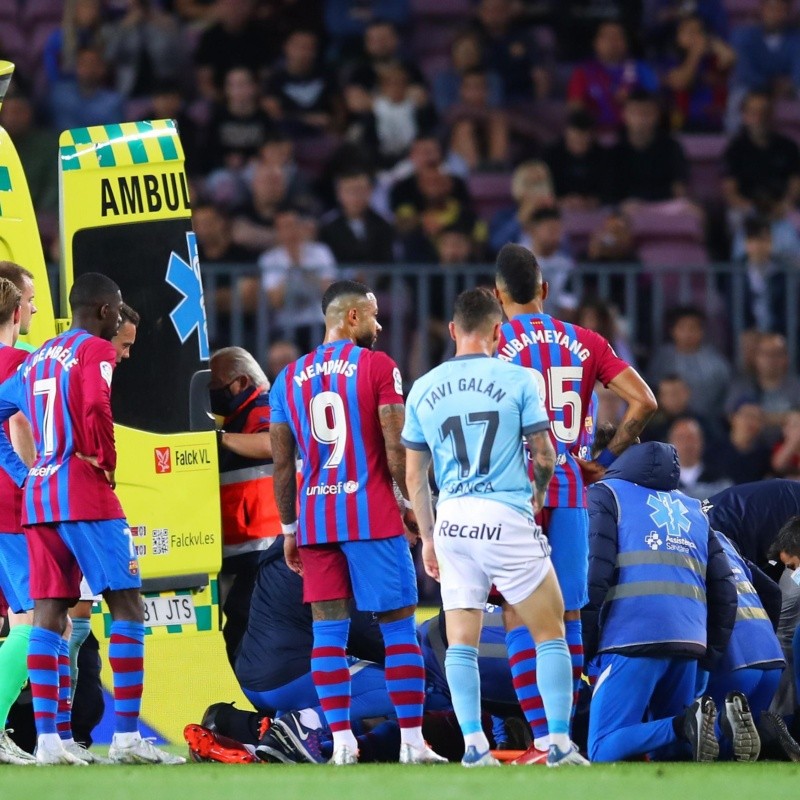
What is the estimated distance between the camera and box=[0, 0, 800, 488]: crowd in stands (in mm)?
13266

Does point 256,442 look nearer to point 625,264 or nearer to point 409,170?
point 625,264

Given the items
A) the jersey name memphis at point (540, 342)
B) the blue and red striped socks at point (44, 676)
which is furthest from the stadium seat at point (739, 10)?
the blue and red striped socks at point (44, 676)

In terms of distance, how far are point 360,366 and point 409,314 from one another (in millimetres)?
5538

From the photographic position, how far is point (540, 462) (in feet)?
23.4

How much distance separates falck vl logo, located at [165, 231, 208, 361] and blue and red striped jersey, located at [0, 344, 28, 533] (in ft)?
3.89

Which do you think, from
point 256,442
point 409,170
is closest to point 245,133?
point 409,170

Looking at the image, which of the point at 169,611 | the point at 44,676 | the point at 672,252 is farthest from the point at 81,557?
the point at 672,252

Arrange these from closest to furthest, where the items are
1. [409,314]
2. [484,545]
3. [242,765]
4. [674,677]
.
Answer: [484,545], [242,765], [674,677], [409,314]

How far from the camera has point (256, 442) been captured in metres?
9.17

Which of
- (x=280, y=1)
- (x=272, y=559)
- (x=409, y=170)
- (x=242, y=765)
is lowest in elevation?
(x=242, y=765)

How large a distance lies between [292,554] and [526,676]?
1.18 metres

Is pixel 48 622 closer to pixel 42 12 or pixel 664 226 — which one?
pixel 664 226

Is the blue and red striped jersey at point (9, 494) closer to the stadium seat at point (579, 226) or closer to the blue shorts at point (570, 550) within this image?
the blue shorts at point (570, 550)

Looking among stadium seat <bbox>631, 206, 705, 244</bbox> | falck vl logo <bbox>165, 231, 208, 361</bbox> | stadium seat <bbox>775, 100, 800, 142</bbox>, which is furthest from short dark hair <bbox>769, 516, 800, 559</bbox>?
stadium seat <bbox>775, 100, 800, 142</bbox>
